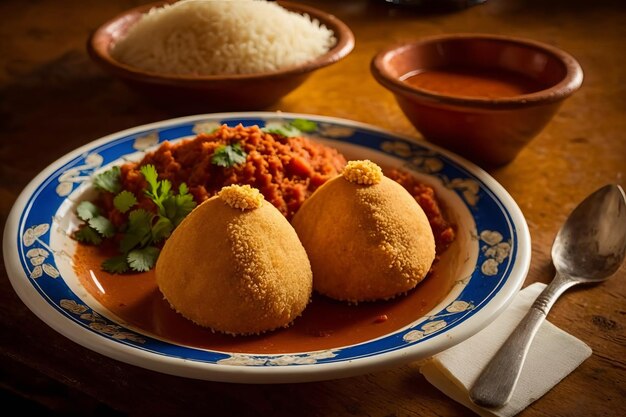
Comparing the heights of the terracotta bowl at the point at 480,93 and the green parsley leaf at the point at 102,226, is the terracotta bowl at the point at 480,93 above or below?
above

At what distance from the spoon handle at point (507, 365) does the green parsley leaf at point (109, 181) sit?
84cm

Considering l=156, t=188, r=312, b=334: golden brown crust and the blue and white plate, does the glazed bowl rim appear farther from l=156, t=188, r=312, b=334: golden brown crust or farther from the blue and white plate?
l=156, t=188, r=312, b=334: golden brown crust

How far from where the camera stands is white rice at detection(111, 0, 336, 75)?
1919mm

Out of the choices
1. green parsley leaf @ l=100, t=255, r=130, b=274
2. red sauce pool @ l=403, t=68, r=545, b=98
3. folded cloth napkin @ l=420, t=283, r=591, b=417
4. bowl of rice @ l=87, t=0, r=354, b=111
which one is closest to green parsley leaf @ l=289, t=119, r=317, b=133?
bowl of rice @ l=87, t=0, r=354, b=111

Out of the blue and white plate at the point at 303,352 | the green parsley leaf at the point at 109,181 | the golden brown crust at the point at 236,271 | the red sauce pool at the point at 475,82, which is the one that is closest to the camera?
the blue and white plate at the point at 303,352

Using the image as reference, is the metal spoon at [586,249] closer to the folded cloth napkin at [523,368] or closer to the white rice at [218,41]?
the folded cloth napkin at [523,368]

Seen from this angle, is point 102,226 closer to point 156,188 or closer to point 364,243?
point 156,188

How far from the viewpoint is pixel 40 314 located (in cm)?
109

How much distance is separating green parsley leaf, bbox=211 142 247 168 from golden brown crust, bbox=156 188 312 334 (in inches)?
8.7

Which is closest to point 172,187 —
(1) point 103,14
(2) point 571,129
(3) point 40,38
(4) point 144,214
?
(4) point 144,214

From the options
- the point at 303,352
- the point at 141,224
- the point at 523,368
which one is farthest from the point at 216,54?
the point at 523,368

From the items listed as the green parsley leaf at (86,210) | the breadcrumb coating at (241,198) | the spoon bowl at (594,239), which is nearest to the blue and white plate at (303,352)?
the green parsley leaf at (86,210)

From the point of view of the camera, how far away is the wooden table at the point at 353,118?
3.60ft

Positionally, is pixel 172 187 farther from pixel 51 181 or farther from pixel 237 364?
pixel 237 364
